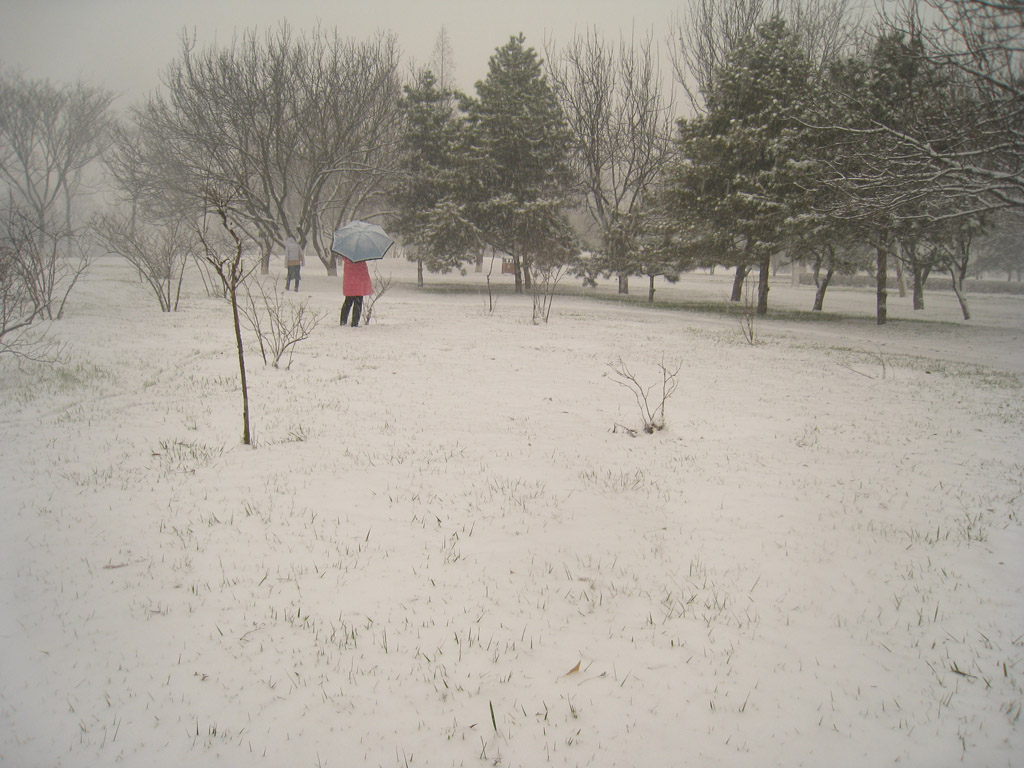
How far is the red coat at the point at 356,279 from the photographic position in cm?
1036

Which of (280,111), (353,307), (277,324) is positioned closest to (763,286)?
(353,307)

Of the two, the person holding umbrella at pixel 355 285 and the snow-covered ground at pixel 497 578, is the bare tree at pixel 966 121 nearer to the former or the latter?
the snow-covered ground at pixel 497 578

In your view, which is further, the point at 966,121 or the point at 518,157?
the point at 518,157

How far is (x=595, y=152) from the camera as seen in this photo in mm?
25141

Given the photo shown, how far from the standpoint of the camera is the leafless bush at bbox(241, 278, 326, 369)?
7679 mm

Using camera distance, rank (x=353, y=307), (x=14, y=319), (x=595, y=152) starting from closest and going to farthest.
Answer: (x=14, y=319)
(x=353, y=307)
(x=595, y=152)

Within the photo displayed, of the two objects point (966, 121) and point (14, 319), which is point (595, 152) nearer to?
point (966, 121)

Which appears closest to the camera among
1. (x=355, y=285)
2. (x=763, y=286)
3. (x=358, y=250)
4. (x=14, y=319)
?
(x=14, y=319)

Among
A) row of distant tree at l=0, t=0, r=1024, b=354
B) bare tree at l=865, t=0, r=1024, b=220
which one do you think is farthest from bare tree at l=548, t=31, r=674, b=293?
bare tree at l=865, t=0, r=1024, b=220

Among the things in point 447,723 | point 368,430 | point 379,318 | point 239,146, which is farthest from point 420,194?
point 447,723

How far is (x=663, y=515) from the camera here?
3838 mm

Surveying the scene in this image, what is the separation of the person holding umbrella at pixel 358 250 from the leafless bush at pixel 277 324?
999 mm

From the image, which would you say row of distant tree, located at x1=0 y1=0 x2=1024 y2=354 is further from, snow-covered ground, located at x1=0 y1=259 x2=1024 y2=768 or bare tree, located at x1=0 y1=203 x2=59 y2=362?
snow-covered ground, located at x1=0 y1=259 x2=1024 y2=768

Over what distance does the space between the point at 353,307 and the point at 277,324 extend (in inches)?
100
